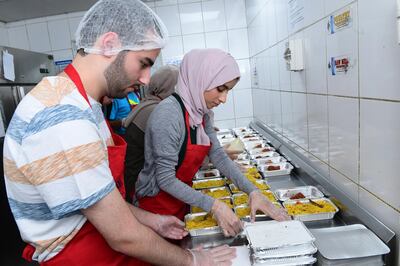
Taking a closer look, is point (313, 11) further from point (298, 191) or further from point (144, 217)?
point (144, 217)

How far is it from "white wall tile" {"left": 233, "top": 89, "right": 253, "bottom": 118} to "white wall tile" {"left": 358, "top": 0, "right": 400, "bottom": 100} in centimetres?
267

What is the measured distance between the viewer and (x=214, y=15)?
11.8 ft

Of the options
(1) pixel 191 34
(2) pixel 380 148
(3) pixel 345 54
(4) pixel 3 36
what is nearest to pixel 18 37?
(4) pixel 3 36

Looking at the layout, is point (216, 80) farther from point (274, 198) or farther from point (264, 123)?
point (264, 123)

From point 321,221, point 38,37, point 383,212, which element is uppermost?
point 38,37

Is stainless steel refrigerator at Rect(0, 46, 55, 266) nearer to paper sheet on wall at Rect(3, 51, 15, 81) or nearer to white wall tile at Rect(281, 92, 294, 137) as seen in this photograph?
paper sheet on wall at Rect(3, 51, 15, 81)

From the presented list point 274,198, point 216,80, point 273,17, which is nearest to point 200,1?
point 273,17

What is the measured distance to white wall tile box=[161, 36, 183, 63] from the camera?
3.66 metres

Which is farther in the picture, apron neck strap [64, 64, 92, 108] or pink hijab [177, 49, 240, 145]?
pink hijab [177, 49, 240, 145]

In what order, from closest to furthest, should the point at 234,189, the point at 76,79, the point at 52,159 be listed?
the point at 52,159 < the point at 76,79 < the point at 234,189

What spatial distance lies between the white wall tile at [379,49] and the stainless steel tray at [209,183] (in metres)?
0.94

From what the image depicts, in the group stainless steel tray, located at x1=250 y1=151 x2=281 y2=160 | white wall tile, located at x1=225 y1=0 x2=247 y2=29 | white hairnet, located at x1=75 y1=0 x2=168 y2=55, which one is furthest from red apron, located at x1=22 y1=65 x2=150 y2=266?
white wall tile, located at x1=225 y1=0 x2=247 y2=29

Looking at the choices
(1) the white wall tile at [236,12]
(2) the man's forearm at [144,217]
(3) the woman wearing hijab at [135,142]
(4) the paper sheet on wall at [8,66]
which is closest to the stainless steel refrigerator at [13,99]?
(4) the paper sheet on wall at [8,66]

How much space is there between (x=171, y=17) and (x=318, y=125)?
8.68ft
